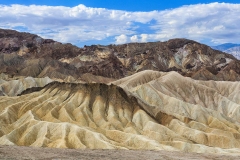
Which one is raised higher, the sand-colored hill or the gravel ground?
the gravel ground

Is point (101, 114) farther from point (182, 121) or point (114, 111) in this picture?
point (182, 121)

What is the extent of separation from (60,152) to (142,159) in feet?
33.0

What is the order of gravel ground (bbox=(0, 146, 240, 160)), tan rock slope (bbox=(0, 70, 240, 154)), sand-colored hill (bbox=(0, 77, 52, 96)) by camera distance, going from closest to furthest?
gravel ground (bbox=(0, 146, 240, 160)) < tan rock slope (bbox=(0, 70, 240, 154)) < sand-colored hill (bbox=(0, 77, 52, 96))

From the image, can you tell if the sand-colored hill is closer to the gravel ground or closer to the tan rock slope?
the tan rock slope

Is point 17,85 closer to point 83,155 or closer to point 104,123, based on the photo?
point 104,123

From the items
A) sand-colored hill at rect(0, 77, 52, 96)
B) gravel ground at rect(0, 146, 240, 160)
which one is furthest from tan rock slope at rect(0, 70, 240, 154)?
sand-colored hill at rect(0, 77, 52, 96)

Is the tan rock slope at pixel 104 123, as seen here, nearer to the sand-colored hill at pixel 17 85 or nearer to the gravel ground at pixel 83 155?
the gravel ground at pixel 83 155

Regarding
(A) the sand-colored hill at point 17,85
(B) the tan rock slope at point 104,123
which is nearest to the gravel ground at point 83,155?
(B) the tan rock slope at point 104,123

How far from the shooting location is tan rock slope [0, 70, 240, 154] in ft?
278

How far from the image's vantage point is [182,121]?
122 meters

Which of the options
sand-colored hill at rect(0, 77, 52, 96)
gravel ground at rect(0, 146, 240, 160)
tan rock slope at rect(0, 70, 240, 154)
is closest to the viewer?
gravel ground at rect(0, 146, 240, 160)

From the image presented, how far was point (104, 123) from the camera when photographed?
107 meters

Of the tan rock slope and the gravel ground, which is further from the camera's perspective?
the tan rock slope

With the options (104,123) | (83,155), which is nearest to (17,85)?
(104,123)
